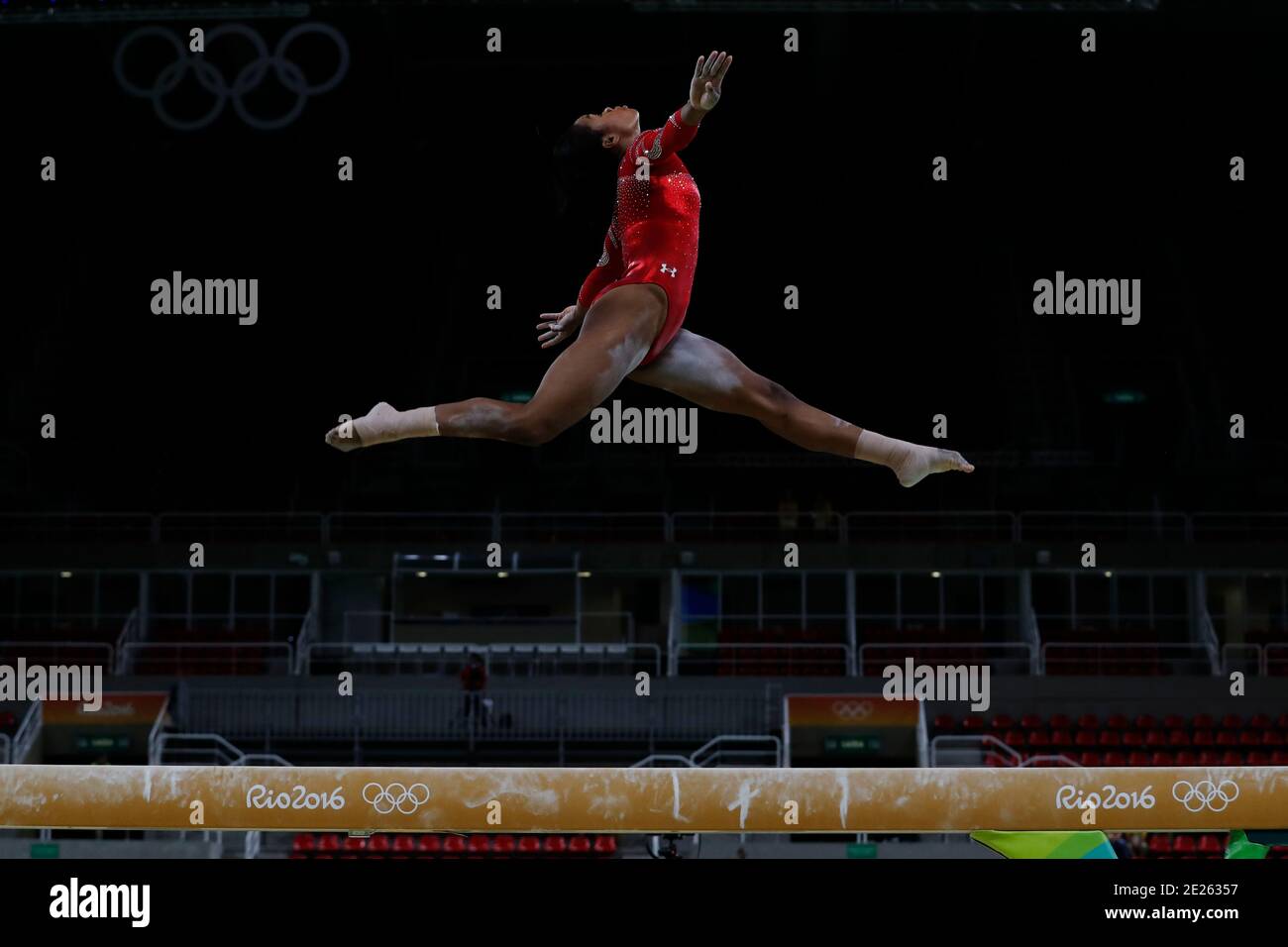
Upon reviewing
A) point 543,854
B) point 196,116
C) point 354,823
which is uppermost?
point 196,116

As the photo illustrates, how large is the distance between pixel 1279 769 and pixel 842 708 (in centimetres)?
1301

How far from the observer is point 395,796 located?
22.2ft

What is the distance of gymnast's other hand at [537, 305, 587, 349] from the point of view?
6.57 meters

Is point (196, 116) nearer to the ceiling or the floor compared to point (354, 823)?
nearer to the ceiling

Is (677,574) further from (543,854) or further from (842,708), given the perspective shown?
(543,854)

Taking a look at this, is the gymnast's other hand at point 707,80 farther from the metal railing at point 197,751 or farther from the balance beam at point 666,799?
the metal railing at point 197,751

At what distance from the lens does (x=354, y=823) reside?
6.81 m

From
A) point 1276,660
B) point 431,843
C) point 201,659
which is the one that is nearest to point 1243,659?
point 1276,660

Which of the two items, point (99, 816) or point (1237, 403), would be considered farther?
point (1237, 403)

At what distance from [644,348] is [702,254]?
17823 mm

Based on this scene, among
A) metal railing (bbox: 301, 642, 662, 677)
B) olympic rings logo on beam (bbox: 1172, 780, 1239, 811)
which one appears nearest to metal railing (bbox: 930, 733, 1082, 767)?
metal railing (bbox: 301, 642, 662, 677)

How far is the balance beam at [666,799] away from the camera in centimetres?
668

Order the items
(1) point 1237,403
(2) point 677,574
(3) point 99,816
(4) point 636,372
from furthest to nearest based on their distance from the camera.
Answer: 1. (1) point 1237,403
2. (2) point 677,574
3. (3) point 99,816
4. (4) point 636,372
